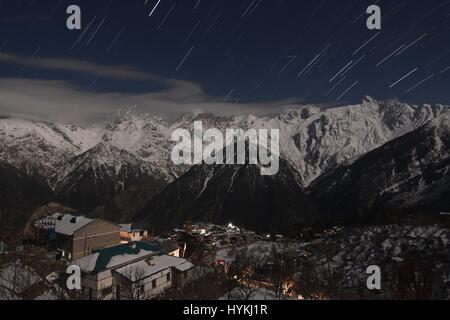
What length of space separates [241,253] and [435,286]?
100 ft

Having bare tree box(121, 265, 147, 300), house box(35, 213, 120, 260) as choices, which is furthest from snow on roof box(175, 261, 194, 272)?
house box(35, 213, 120, 260)

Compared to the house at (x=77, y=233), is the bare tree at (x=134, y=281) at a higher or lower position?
lower

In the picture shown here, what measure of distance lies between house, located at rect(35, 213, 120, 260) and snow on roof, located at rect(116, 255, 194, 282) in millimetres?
23610

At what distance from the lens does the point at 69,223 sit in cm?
7188

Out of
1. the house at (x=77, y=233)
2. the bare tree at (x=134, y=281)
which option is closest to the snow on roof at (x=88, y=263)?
the bare tree at (x=134, y=281)

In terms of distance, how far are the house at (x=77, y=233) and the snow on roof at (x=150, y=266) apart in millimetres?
23610

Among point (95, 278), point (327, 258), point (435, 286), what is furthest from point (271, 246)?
point (95, 278)

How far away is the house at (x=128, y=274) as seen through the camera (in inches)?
1658

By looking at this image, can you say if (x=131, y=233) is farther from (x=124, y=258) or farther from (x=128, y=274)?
(x=128, y=274)

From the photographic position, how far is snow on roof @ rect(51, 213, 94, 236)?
68.9 m

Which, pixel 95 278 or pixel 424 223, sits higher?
pixel 424 223

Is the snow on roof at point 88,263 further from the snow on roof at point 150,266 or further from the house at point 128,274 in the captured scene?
the snow on roof at point 150,266
